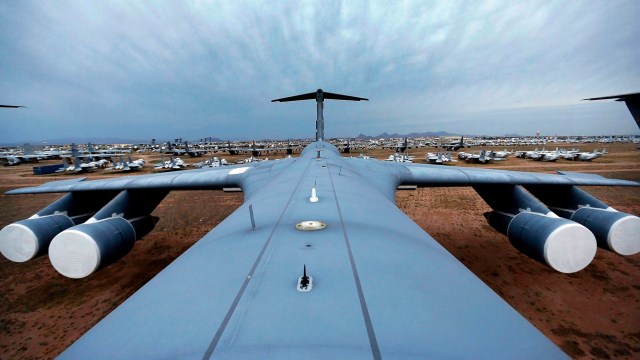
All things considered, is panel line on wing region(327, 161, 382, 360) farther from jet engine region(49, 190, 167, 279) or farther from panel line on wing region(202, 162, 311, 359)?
jet engine region(49, 190, 167, 279)

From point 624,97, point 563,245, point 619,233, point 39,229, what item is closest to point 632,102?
point 624,97

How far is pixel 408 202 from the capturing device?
1902 cm

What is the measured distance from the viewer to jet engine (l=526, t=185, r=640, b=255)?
6.33 meters

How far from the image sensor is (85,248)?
5.86 meters

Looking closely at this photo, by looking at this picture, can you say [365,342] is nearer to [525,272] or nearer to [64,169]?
[525,272]

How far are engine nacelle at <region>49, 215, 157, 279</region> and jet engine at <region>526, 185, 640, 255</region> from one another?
12.4 m

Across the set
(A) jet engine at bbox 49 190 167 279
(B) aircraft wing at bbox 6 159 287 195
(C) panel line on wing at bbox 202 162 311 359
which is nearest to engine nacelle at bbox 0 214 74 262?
(A) jet engine at bbox 49 190 167 279

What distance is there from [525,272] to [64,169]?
52560 millimetres

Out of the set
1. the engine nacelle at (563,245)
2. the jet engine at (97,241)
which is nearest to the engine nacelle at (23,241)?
the jet engine at (97,241)

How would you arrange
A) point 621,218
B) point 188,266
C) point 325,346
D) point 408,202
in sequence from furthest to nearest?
point 408,202 → point 621,218 → point 188,266 → point 325,346

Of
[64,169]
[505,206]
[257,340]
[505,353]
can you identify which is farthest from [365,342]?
[64,169]

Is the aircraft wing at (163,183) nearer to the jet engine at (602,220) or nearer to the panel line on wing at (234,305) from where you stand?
the panel line on wing at (234,305)

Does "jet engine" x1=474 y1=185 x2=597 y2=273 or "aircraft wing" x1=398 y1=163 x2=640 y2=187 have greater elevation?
"aircraft wing" x1=398 y1=163 x2=640 y2=187

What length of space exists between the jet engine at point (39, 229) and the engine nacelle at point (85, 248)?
1641 millimetres
